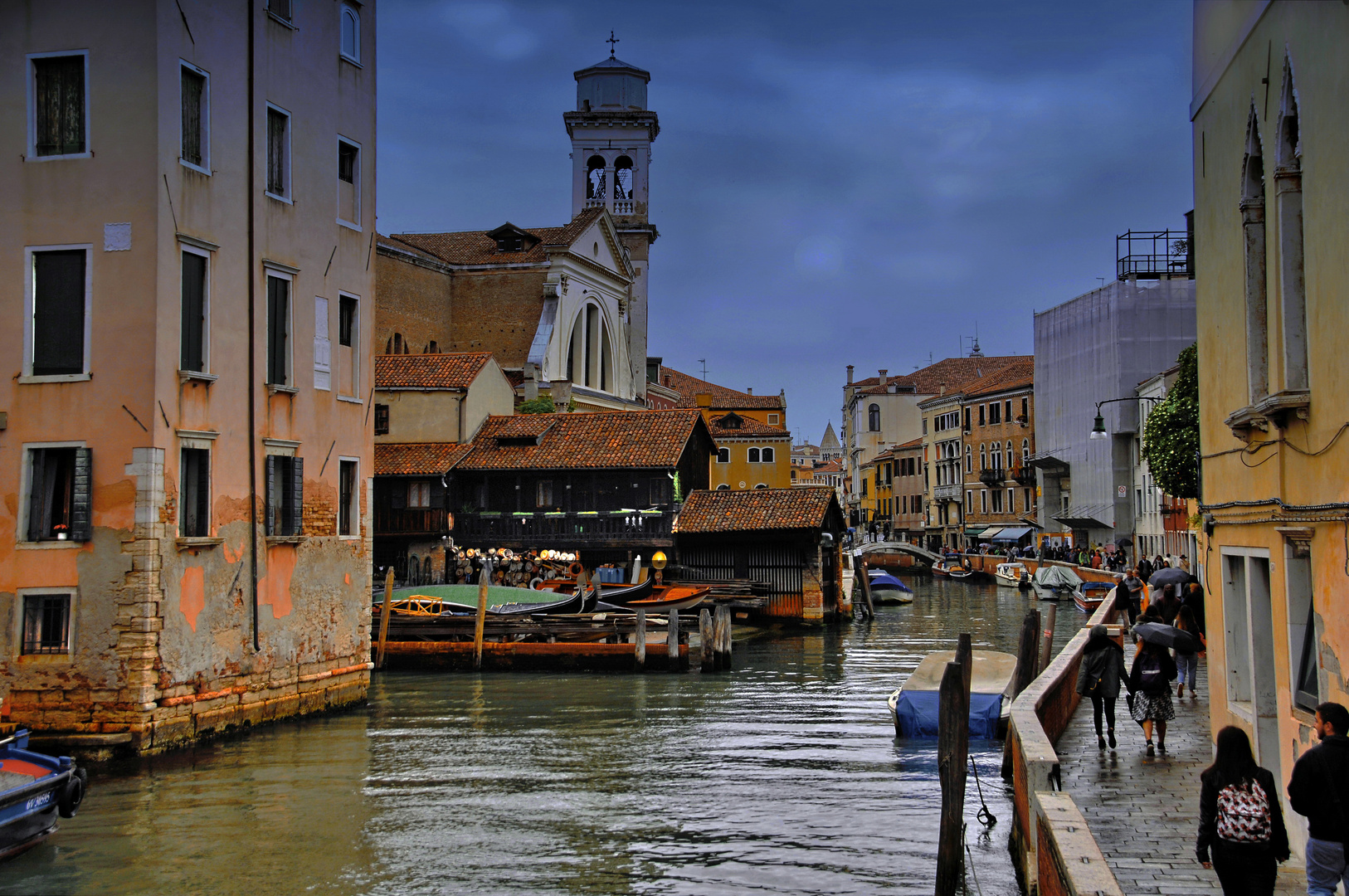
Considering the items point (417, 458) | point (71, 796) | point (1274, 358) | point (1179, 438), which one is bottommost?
point (71, 796)

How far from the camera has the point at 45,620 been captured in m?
14.7

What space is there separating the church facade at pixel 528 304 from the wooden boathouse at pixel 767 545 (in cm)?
972

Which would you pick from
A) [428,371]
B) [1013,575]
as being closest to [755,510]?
[428,371]

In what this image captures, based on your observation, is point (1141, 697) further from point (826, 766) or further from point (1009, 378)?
point (1009, 378)

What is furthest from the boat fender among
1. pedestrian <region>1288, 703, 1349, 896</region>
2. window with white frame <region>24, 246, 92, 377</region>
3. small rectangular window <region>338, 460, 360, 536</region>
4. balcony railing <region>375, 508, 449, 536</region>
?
balcony railing <region>375, 508, 449, 536</region>

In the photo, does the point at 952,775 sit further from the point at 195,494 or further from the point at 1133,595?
the point at 1133,595

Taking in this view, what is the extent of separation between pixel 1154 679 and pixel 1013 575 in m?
39.6

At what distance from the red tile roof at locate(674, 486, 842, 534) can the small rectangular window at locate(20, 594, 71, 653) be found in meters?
20.7

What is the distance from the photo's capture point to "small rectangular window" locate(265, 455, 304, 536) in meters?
17.2

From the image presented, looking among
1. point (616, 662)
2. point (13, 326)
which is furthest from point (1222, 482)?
point (616, 662)

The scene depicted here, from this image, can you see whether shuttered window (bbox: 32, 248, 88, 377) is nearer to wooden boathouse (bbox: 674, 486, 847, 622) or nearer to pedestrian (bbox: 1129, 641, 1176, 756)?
pedestrian (bbox: 1129, 641, 1176, 756)

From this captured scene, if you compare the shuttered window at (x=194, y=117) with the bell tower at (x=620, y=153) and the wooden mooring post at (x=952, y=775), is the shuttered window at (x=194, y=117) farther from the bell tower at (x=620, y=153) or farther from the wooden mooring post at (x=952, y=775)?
the bell tower at (x=620, y=153)

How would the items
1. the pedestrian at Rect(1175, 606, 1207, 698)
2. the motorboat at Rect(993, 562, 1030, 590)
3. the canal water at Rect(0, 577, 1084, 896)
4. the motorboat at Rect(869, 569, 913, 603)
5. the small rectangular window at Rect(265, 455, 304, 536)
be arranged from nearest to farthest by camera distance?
1. the canal water at Rect(0, 577, 1084, 896)
2. the pedestrian at Rect(1175, 606, 1207, 698)
3. the small rectangular window at Rect(265, 455, 304, 536)
4. the motorboat at Rect(869, 569, 913, 603)
5. the motorboat at Rect(993, 562, 1030, 590)

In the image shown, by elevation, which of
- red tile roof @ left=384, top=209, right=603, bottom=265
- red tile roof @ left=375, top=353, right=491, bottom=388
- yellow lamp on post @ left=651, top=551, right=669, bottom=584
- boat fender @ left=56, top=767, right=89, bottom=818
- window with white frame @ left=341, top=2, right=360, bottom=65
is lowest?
boat fender @ left=56, top=767, right=89, bottom=818
